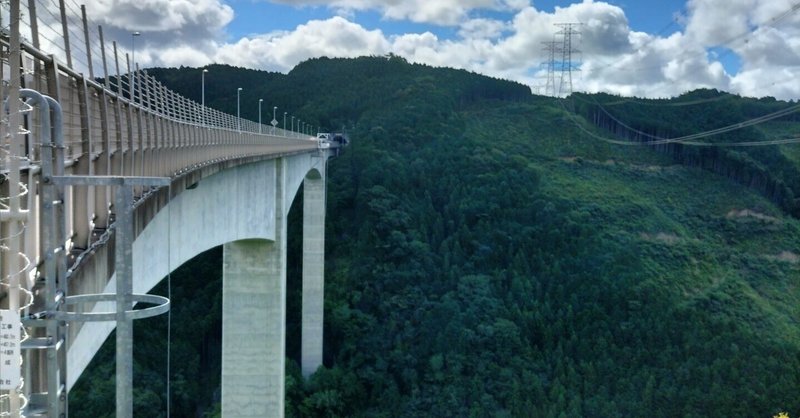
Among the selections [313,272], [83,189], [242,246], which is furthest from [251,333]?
[83,189]

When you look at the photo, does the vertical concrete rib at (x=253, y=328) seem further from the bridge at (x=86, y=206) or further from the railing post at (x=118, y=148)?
the railing post at (x=118, y=148)

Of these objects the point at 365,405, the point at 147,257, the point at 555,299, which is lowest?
the point at 365,405

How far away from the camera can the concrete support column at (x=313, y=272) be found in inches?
1512

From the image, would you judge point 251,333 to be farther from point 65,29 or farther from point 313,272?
point 65,29

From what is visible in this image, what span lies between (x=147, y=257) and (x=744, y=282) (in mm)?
40945

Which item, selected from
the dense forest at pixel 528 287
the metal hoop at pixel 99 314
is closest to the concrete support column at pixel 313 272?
the dense forest at pixel 528 287

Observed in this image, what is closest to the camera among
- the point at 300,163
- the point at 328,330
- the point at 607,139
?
the point at 300,163

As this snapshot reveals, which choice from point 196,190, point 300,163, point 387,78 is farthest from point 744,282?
point 387,78

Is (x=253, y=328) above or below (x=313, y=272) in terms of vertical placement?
below

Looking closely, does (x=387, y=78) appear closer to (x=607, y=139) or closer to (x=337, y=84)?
(x=337, y=84)

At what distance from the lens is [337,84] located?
87.6 m

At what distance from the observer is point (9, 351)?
13.2 feet

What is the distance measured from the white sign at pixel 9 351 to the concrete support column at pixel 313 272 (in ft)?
114

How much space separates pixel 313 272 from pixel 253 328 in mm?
13824
